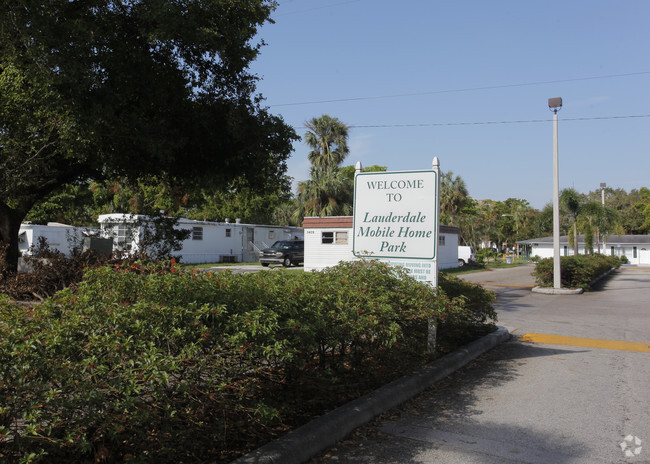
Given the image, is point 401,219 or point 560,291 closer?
point 401,219

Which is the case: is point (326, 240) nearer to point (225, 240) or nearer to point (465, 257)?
point (225, 240)

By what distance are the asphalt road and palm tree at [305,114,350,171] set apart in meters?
34.0

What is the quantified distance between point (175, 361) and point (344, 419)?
1766 mm

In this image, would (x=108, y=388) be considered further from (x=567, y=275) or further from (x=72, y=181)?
(x=567, y=275)

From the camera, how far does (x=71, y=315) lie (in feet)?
10.8

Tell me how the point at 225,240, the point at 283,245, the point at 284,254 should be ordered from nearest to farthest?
1. the point at 284,254
2. the point at 283,245
3. the point at 225,240

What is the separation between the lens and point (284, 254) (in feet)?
105

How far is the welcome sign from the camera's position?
6.86 m

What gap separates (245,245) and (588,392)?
31927 millimetres

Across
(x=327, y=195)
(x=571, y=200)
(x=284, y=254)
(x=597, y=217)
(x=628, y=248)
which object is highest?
(x=327, y=195)

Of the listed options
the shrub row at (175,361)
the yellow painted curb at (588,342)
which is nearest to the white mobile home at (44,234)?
the yellow painted curb at (588,342)

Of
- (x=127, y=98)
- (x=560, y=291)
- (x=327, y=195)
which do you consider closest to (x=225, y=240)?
(x=327, y=195)

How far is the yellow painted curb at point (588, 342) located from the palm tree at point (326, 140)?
3331 centimetres

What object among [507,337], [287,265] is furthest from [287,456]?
[287,265]
